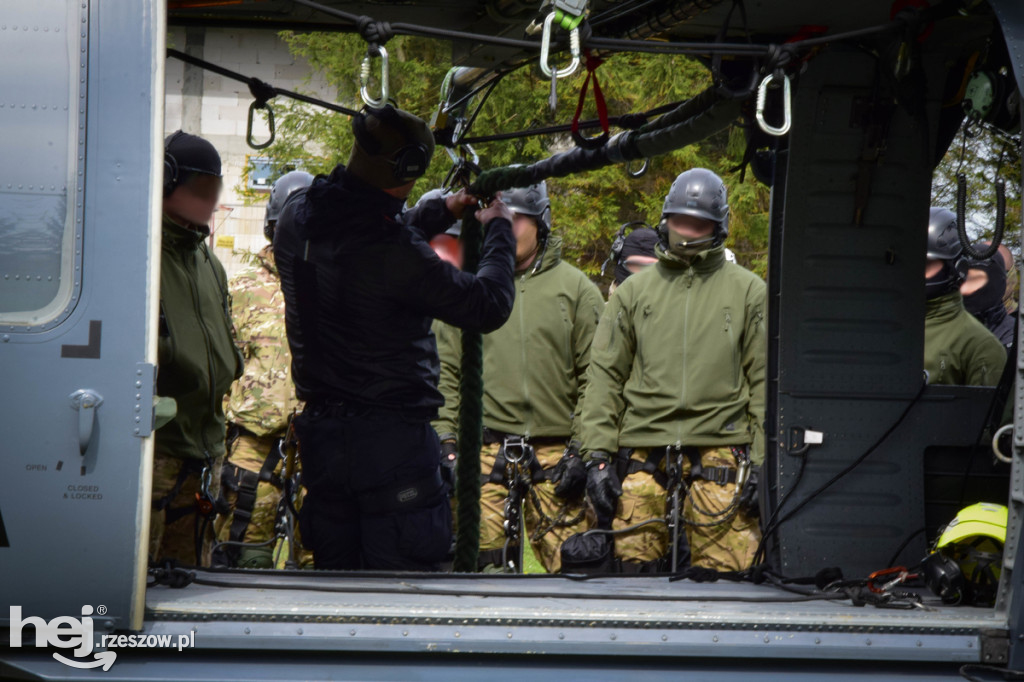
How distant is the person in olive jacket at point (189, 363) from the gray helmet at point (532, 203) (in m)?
2.33

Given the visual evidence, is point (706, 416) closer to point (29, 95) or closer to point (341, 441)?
point (341, 441)

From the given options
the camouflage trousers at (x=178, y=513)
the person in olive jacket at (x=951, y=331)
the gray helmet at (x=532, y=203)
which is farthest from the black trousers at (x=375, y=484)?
the person in olive jacket at (x=951, y=331)

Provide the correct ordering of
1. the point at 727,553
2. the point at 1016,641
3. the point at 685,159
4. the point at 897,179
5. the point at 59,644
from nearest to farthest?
the point at 59,644
the point at 1016,641
the point at 897,179
the point at 727,553
the point at 685,159

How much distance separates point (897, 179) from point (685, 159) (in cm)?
802

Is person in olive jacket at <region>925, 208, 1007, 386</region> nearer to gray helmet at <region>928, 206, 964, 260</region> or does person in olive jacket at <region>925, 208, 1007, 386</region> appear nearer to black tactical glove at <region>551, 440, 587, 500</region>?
gray helmet at <region>928, 206, 964, 260</region>

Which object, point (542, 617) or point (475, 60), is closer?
point (542, 617)

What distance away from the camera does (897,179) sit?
4.31 m

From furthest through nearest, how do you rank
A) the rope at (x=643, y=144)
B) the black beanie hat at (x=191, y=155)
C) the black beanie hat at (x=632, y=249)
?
the black beanie hat at (x=632, y=249)
the black beanie hat at (x=191, y=155)
the rope at (x=643, y=144)

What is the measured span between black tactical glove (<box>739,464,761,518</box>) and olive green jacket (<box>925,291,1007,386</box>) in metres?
0.99

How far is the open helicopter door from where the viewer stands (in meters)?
2.91

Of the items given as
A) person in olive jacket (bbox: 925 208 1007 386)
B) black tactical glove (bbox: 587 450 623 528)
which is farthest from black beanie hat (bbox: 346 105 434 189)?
person in olive jacket (bbox: 925 208 1007 386)

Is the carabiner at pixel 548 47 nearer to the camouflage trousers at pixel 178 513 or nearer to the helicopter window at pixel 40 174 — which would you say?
the helicopter window at pixel 40 174

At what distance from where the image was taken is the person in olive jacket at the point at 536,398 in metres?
6.38

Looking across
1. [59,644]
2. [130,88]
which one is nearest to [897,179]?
[130,88]
